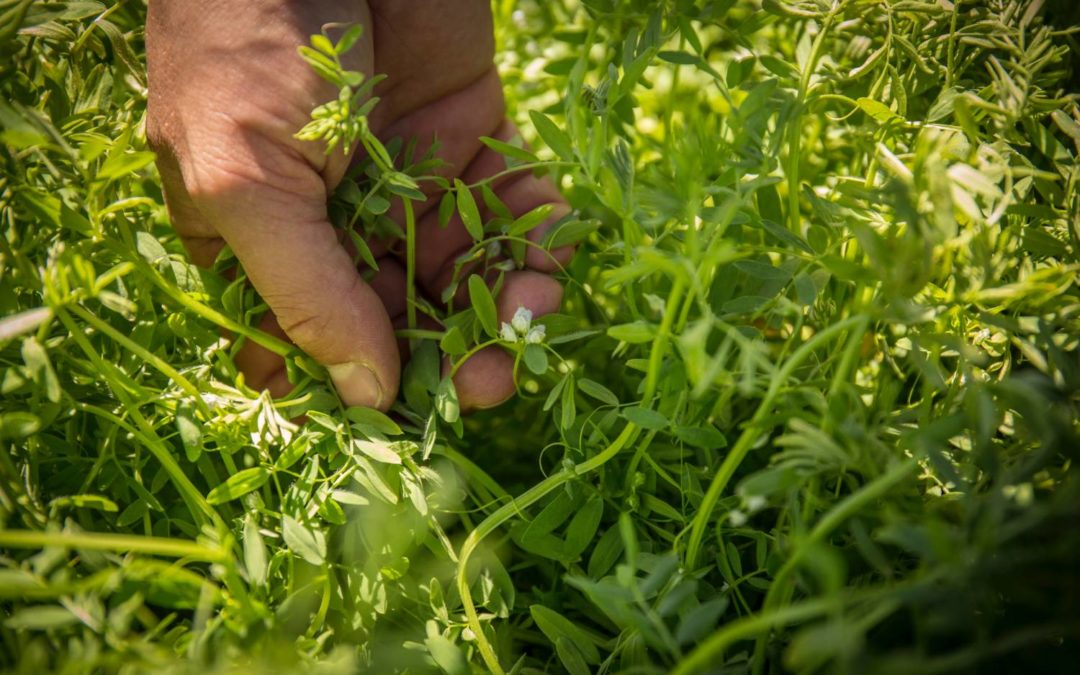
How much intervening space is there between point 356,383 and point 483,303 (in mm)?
183

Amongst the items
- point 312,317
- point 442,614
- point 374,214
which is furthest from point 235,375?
point 442,614

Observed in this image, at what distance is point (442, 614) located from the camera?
2.35 feet

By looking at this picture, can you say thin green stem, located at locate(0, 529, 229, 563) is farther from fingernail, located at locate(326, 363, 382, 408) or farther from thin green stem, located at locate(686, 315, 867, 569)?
thin green stem, located at locate(686, 315, 867, 569)

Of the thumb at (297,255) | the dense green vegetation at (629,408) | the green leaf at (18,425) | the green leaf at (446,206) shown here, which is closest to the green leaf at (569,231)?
the dense green vegetation at (629,408)

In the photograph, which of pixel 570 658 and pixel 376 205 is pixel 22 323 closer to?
pixel 376 205

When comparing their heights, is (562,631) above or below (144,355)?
below

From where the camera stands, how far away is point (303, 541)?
69 centimetres

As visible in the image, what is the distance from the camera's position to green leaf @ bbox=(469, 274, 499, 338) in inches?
30.2

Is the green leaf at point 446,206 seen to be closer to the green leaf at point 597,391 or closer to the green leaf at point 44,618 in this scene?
the green leaf at point 597,391

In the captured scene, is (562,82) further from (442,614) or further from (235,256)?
(442,614)

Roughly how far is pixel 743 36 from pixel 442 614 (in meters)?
0.77

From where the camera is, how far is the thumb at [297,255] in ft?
2.54

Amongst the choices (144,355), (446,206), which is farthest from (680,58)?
(144,355)

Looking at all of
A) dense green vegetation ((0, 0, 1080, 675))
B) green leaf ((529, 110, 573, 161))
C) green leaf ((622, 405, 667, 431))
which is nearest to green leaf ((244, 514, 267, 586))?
dense green vegetation ((0, 0, 1080, 675))
